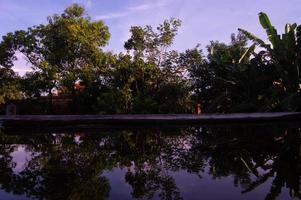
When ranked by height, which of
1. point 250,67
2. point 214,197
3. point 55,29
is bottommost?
point 214,197

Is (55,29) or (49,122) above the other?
(55,29)

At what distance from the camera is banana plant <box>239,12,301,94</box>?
38.3 feet

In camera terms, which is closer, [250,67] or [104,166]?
[104,166]

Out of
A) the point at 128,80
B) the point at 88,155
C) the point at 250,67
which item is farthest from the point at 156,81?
the point at 88,155

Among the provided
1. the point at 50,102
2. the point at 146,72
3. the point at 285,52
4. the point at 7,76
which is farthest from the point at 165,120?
the point at 7,76

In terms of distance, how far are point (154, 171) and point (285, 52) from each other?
9767 millimetres

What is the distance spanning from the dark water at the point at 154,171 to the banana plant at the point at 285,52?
730 centimetres

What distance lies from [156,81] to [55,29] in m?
7.95

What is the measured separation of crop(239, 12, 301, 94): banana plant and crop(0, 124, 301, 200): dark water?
730 centimetres

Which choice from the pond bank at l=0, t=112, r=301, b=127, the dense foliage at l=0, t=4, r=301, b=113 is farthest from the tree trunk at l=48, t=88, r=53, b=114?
the pond bank at l=0, t=112, r=301, b=127

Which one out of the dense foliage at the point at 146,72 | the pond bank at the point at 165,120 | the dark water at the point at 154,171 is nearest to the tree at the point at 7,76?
the dense foliage at the point at 146,72

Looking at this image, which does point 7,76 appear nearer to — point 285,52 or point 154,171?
point 285,52

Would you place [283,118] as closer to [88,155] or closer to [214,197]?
[88,155]

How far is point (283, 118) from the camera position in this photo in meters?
8.74
